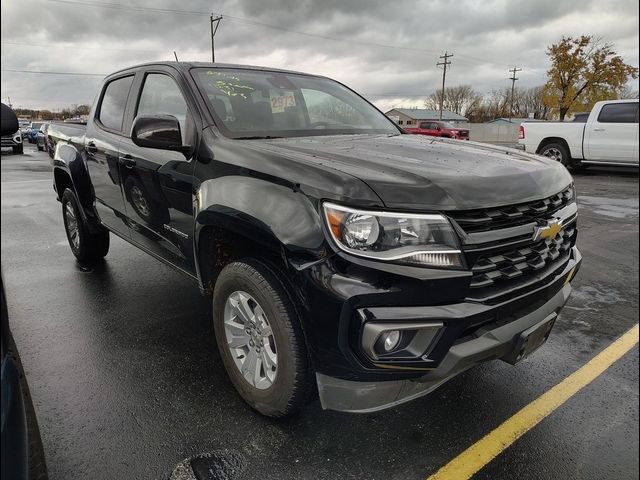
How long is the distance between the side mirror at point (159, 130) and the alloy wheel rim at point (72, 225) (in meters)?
2.62

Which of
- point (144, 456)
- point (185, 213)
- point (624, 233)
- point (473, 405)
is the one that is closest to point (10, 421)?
point (144, 456)

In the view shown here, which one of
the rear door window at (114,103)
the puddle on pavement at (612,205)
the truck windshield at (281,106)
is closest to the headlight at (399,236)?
the truck windshield at (281,106)

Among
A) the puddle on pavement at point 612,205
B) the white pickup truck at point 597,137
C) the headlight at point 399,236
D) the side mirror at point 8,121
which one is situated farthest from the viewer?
the white pickup truck at point 597,137

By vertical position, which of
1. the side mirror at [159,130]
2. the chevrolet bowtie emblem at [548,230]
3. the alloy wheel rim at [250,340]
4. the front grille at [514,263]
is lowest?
the alloy wheel rim at [250,340]

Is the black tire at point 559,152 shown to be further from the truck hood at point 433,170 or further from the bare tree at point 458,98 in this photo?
the bare tree at point 458,98

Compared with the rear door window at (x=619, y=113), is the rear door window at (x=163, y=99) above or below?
below

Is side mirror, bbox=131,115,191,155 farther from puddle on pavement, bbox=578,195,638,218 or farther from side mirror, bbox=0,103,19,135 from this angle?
puddle on pavement, bbox=578,195,638,218

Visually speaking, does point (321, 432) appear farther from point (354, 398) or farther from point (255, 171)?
point (255, 171)

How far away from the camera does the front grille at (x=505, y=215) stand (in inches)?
75.7

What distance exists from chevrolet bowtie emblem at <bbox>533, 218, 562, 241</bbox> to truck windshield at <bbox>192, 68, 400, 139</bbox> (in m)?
1.50

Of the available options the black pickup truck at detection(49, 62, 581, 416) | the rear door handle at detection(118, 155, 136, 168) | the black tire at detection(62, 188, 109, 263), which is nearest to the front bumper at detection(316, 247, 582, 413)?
the black pickup truck at detection(49, 62, 581, 416)

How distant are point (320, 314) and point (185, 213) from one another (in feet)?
4.34

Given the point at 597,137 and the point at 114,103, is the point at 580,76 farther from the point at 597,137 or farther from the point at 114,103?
the point at 114,103

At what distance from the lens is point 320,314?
6.19 ft
